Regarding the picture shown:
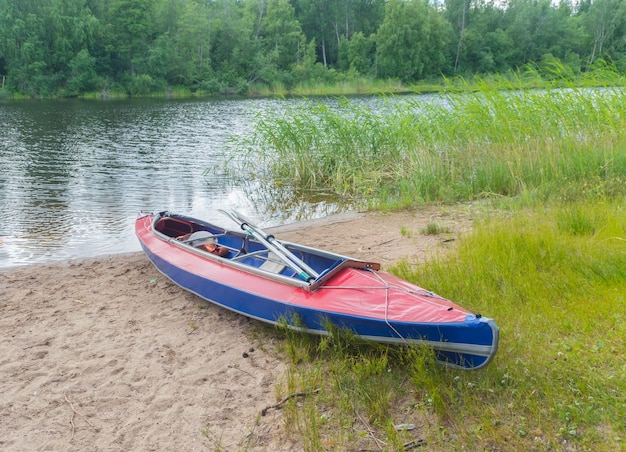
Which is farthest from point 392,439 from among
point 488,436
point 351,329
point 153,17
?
point 153,17

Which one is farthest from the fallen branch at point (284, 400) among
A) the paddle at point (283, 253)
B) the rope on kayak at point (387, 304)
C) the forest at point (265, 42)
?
the forest at point (265, 42)

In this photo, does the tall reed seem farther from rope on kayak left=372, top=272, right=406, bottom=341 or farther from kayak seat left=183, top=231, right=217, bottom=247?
rope on kayak left=372, top=272, right=406, bottom=341

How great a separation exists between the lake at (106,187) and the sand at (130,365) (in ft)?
6.51

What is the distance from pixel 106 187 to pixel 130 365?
9.41 meters

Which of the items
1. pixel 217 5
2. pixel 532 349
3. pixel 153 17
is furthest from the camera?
pixel 217 5

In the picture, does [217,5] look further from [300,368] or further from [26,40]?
[300,368]

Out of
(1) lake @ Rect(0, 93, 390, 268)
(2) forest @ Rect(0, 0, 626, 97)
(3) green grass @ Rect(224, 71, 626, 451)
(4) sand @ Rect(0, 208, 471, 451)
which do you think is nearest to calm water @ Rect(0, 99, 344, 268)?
(1) lake @ Rect(0, 93, 390, 268)

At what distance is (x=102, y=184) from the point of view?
44.2ft

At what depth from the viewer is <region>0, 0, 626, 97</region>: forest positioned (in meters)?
47.1

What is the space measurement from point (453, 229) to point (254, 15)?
62917 mm

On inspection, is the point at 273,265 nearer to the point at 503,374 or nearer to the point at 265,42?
the point at 503,374

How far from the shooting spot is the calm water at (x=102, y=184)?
9016 millimetres

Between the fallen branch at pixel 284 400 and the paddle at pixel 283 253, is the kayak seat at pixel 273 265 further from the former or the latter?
the fallen branch at pixel 284 400

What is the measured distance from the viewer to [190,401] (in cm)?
404
